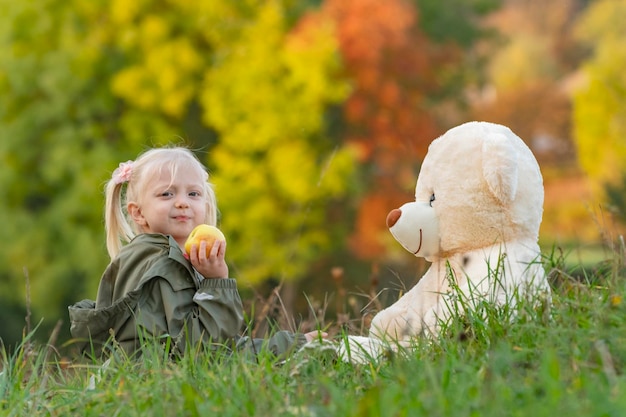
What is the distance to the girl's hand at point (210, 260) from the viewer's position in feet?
13.8

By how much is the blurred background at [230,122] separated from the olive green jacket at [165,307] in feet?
50.9

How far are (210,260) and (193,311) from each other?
211 millimetres

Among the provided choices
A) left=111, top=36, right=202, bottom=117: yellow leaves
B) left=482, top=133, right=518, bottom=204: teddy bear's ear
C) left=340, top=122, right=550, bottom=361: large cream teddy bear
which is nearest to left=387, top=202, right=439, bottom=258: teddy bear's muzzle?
left=340, top=122, right=550, bottom=361: large cream teddy bear

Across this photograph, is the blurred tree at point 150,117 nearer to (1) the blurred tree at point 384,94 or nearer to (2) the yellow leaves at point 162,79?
(2) the yellow leaves at point 162,79

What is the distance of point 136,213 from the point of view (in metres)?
4.75

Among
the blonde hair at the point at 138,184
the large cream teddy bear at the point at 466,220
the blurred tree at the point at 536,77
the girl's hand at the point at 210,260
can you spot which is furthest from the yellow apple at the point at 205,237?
the blurred tree at the point at 536,77

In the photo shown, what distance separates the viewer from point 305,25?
77.5 ft

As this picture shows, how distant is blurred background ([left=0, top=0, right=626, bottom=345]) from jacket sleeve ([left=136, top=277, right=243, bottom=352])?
15.6 meters

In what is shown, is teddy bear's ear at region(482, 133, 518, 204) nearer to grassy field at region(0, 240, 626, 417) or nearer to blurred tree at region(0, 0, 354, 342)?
grassy field at region(0, 240, 626, 417)

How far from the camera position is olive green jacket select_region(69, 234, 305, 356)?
4.18 meters

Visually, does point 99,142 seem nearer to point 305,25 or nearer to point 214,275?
point 305,25

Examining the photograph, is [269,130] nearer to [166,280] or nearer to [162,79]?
[162,79]

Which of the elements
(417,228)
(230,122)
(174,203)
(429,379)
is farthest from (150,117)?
(429,379)

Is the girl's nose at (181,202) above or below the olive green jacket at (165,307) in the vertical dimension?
above
